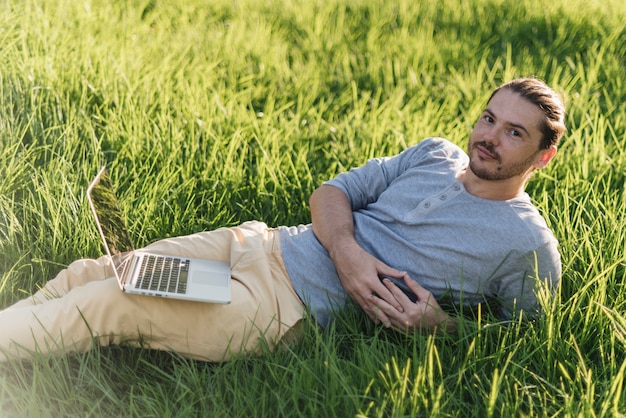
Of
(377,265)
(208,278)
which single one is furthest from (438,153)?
(208,278)

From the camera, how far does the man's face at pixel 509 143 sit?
265 centimetres

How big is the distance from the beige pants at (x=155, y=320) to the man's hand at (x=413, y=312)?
287mm

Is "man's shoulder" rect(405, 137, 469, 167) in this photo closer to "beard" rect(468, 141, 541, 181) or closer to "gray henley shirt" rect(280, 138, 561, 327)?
"gray henley shirt" rect(280, 138, 561, 327)

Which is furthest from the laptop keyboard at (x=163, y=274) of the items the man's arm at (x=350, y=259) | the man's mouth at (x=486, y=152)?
the man's mouth at (x=486, y=152)

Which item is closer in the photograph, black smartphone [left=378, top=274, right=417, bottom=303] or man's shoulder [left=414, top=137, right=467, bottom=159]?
black smartphone [left=378, top=274, right=417, bottom=303]

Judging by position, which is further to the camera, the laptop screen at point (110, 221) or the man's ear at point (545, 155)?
the man's ear at point (545, 155)

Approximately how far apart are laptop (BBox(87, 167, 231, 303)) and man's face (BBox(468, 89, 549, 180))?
0.95 m

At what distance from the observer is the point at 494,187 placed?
106 inches

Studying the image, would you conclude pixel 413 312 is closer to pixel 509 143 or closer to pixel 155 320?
pixel 509 143

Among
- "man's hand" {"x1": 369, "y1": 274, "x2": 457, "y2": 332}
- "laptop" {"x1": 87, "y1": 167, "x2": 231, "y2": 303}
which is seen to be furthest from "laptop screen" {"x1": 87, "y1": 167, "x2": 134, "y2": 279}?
"man's hand" {"x1": 369, "y1": 274, "x2": 457, "y2": 332}

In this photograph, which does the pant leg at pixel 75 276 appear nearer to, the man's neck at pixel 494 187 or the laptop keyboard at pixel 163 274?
the laptop keyboard at pixel 163 274

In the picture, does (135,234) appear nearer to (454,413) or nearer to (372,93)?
(454,413)

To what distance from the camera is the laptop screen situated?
2582 millimetres

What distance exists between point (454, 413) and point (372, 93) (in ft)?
10.0
